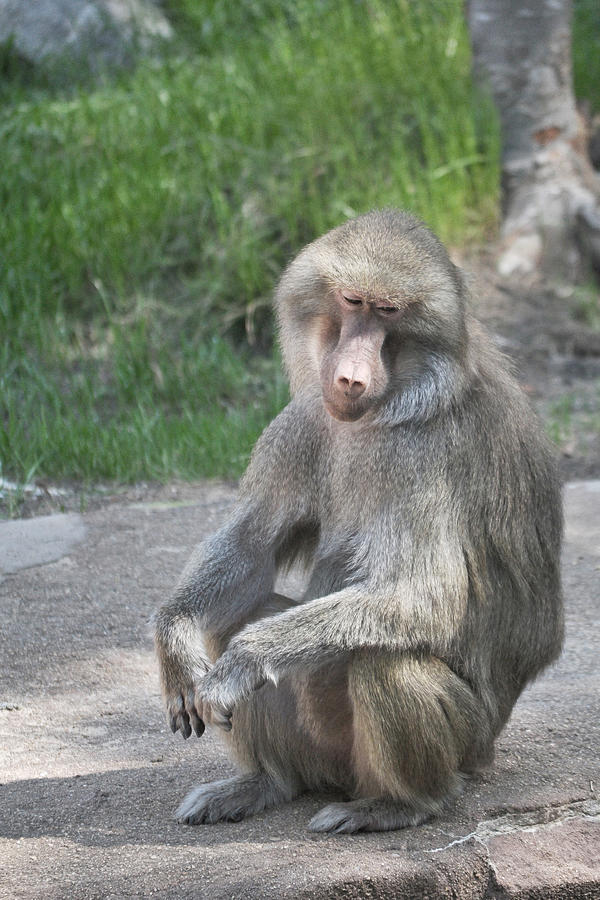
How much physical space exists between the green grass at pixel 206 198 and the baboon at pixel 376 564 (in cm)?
315

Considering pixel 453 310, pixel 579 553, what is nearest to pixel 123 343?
pixel 579 553

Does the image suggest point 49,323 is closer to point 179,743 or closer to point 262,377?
point 262,377

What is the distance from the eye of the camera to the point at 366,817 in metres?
3.08

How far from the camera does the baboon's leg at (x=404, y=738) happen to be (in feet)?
9.69

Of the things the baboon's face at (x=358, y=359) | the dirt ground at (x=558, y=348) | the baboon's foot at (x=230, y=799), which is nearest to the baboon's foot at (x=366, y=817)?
the baboon's foot at (x=230, y=799)

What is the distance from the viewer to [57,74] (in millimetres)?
10117

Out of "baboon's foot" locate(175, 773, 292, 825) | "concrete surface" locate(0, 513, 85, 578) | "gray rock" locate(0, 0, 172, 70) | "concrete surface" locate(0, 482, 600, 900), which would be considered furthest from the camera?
"gray rock" locate(0, 0, 172, 70)

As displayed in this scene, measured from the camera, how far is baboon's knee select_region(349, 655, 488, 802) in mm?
2951

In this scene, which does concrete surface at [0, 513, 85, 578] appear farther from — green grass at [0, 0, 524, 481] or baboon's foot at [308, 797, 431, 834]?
baboon's foot at [308, 797, 431, 834]

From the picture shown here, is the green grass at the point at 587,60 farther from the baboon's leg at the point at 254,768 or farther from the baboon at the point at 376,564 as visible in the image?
the baboon's leg at the point at 254,768

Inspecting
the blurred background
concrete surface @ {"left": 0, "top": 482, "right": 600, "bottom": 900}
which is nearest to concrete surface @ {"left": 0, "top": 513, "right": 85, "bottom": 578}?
concrete surface @ {"left": 0, "top": 482, "right": 600, "bottom": 900}

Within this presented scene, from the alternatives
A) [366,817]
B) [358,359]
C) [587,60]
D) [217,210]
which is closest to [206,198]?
[217,210]

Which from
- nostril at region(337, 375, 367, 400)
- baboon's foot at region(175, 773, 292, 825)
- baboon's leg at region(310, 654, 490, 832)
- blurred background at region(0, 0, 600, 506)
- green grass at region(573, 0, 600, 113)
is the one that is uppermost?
green grass at region(573, 0, 600, 113)

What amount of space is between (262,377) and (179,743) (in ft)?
12.2
